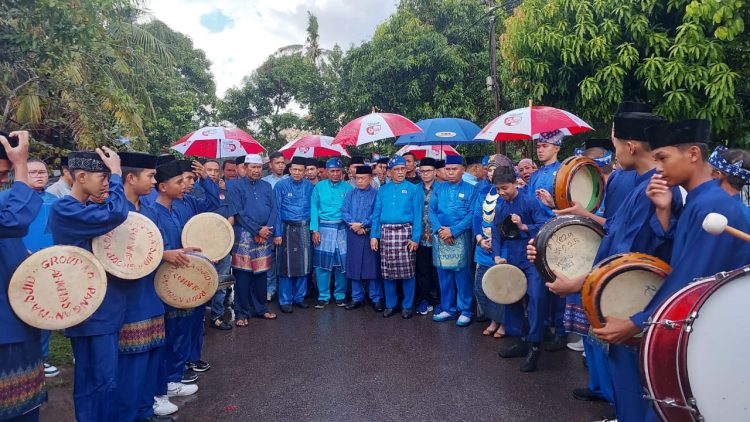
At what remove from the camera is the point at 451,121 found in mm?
8297

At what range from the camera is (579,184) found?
3932mm

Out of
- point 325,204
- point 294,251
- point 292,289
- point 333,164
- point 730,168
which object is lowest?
point 292,289

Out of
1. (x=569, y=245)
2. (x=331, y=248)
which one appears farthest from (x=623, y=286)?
(x=331, y=248)

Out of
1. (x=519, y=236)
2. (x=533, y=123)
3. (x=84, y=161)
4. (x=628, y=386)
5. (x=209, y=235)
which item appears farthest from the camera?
(x=533, y=123)

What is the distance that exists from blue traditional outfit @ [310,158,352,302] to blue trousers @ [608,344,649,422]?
4.94 meters

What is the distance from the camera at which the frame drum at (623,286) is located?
2.45 metres

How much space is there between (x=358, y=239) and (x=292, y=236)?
0.95 metres

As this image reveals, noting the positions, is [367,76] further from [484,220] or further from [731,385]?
[731,385]

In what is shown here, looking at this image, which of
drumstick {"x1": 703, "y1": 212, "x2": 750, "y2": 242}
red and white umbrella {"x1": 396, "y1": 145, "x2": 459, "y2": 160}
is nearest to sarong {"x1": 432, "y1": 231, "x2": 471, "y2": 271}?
red and white umbrella {"x1": 396, "y1": 145, "x2": 459, "y2": 160}

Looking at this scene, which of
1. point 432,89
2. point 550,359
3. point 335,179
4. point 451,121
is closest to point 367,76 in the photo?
point 432,89

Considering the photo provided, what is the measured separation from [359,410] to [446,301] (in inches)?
110

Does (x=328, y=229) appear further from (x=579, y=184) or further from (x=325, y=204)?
(x=579, y=184)

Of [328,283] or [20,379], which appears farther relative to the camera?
[328,283]

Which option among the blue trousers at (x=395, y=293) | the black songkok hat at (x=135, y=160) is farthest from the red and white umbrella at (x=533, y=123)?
the black songkok hat at (x=135, y=160)
